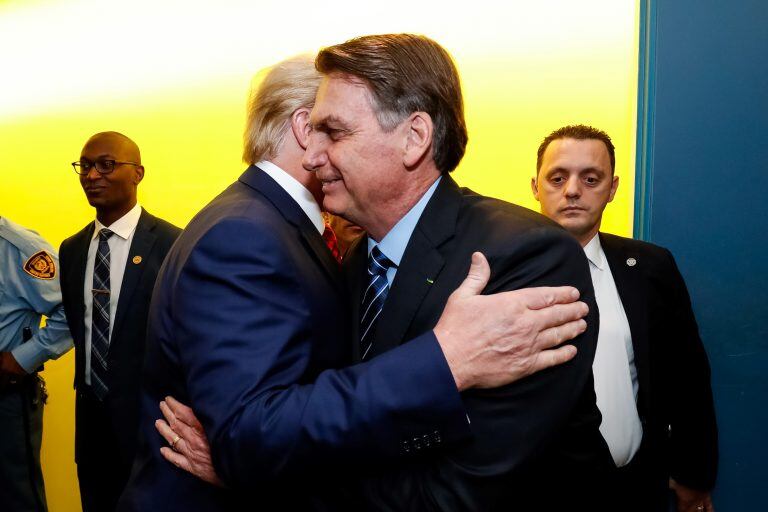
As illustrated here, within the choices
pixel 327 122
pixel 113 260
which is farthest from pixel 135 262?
pixel 327 122

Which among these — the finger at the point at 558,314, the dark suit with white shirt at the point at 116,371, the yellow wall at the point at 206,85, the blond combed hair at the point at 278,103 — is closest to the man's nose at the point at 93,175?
the dark suit with white shirt at the point at 116,371

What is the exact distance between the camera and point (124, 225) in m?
3.20

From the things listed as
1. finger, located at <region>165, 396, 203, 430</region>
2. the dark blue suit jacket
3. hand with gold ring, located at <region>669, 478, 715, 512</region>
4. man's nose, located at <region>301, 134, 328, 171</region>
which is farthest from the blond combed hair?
hand with gold ring, located at <region>669, 478, 715, 512</region>

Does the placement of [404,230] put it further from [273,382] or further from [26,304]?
[26,304]

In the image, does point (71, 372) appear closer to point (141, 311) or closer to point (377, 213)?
point (141, 311)

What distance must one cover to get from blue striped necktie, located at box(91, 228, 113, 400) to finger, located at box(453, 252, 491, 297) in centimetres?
218

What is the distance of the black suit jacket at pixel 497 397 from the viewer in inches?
45.9

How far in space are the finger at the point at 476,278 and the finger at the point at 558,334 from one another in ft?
0.40

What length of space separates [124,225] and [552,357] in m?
2.47

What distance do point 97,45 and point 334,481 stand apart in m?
3.45

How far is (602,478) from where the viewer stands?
144 centimetres

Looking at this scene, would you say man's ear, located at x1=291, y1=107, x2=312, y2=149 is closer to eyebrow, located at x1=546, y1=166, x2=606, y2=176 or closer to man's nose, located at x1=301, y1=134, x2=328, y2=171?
man's nose, located at x1=301, y1=134, x2=328, y2=171

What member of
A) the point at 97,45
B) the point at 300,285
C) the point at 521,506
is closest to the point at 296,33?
the point at 97,45

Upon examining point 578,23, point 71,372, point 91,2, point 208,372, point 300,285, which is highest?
point 91,2
